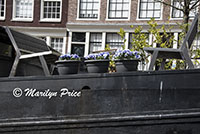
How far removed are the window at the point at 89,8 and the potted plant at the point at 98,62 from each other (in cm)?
1350

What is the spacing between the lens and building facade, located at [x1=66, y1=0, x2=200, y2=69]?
15.8m

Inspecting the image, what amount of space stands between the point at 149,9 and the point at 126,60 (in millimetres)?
13099

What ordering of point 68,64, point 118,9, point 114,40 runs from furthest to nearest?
point 118,9 < point 114,40 < point 68,64

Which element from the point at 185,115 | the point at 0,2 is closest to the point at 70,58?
the point at 185,115

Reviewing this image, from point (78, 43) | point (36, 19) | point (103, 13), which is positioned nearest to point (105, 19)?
point (103, 13)

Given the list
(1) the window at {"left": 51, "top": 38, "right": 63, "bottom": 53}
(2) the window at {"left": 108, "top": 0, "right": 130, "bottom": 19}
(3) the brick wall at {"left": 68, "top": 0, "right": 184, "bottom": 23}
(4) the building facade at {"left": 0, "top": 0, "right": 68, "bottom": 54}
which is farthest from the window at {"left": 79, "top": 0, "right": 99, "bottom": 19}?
(1) the window at {"left": 51, "top": 38, "right": 63, "bottom": 53}

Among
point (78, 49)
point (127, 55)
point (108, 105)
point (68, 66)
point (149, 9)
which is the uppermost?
point (149, 9)

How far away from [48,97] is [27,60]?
961 millimetres

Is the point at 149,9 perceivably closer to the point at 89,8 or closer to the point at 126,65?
the point at 89,8

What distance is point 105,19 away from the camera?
16.4 m

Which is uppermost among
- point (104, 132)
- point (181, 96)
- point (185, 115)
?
point (181, 96)

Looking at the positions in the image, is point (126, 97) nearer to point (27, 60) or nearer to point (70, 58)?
point (70, 58)

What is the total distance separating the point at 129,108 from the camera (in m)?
3.37

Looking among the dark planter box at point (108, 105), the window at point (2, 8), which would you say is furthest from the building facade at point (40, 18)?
the dark planter box at point (108, 105)
